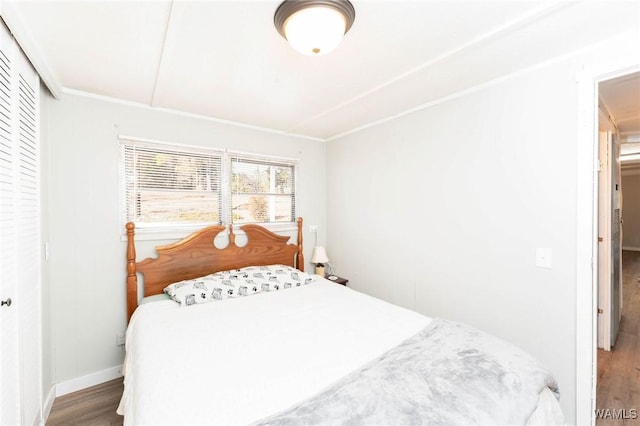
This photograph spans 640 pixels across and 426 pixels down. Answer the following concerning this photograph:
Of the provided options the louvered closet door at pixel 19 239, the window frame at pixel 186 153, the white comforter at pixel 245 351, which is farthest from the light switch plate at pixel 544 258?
the louvered closet door at pixel 19 239

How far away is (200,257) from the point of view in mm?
2654

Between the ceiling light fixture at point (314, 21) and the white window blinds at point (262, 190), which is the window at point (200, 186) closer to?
the white window blinds at point (262, 190)

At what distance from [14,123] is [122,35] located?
27.7 inches

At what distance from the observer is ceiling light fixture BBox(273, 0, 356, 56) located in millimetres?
1229

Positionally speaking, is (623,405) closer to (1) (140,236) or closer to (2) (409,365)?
(2) (409,365)

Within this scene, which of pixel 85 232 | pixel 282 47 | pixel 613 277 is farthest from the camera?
pixel 613 277

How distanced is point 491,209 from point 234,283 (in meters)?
2.12

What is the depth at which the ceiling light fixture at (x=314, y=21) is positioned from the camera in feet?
4.03

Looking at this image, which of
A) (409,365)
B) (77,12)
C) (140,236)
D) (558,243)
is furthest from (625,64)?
(140,236)

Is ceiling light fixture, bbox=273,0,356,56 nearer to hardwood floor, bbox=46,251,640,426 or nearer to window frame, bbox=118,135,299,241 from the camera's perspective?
window frame, bbox=118,135,299,241

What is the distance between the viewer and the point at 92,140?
228cm

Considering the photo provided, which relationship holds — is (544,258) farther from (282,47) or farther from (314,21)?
(282,47)

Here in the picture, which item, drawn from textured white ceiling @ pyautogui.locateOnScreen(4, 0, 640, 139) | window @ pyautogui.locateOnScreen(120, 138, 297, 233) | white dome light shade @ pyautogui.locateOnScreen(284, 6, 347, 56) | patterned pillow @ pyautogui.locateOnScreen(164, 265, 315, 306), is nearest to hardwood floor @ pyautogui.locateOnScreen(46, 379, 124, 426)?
patterned pillow @ pyautogui.locateOnScreen(164, 265, 315, 306)

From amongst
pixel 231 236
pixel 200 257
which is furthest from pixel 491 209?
pixel 200 257
